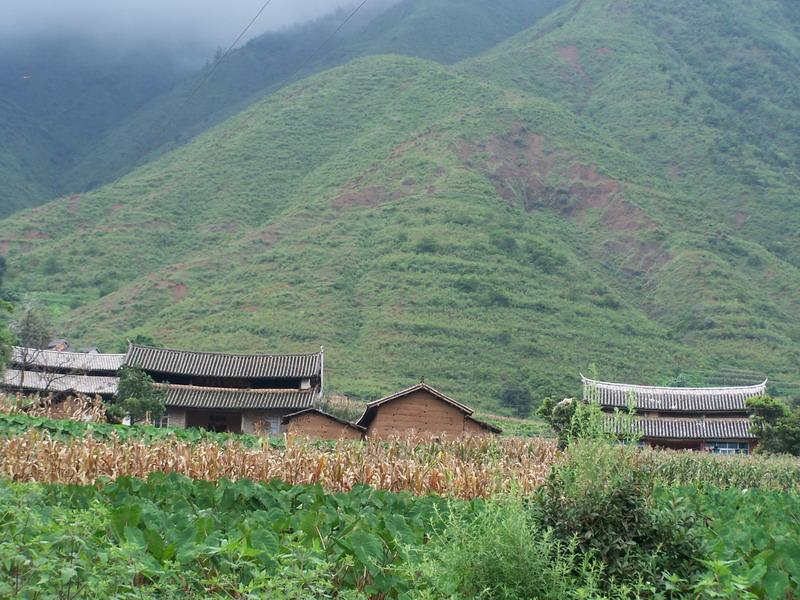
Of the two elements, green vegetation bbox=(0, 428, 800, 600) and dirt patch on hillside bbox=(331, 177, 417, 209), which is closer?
green vegetation bbox=(0, 428, 800, 600)

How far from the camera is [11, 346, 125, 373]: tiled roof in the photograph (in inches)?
2007

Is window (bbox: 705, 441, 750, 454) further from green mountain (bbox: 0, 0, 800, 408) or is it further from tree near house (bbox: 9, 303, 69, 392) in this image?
tree near house (bbox: 9, 303, 69, 392)

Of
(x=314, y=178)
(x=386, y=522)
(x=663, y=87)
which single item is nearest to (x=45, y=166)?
(x=314, y=178)

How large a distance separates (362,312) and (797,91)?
82.9 meters

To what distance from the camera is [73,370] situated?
176ft

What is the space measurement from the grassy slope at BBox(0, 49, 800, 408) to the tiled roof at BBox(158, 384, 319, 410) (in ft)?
46.1

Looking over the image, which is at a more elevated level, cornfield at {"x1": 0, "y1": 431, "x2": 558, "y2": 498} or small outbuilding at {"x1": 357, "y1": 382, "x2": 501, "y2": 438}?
small outbuilding at {"x1": 357, "y1": 382, "x2": 501, "y2": 438}

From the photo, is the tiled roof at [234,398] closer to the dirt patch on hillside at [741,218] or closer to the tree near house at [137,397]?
the tree near house at [137,397]

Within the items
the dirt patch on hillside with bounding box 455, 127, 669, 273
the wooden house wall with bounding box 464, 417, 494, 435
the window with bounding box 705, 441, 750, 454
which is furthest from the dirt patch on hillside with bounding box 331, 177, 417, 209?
the wooden house wall with bounding box 464, 417, 494, 435

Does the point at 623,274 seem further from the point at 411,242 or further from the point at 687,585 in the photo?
the point at 687,585

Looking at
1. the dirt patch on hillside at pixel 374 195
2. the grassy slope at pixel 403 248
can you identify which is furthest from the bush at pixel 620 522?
the dirt patch on hillside at pixel 374 195

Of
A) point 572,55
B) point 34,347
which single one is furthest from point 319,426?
point 572,55

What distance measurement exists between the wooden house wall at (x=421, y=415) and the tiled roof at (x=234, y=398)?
7700 mm

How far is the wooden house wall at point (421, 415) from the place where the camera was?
124 ft
